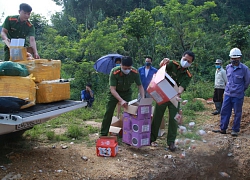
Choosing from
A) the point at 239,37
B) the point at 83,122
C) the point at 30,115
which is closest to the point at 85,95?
the point at 83,122

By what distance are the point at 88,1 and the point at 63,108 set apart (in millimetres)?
15353

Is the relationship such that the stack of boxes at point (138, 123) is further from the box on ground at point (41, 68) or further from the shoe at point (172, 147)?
the box on ground at point (41, 68)

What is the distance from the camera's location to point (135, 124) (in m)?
4.69

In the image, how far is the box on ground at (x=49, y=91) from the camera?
4.00 metres

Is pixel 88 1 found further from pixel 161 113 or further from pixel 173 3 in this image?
pixel 161 113

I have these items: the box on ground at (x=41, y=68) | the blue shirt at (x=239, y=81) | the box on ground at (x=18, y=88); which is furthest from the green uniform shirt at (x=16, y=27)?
the blue shirt at (x=239, y=81)

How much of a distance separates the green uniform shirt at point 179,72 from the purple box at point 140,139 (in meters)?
1.10

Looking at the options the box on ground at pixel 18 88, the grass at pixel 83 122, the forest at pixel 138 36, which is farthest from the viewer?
the forest at pixel 138 36

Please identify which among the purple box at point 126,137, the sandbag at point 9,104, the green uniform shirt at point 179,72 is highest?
the green uniform shirt at point 179,72

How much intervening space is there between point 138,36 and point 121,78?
20.8 feet

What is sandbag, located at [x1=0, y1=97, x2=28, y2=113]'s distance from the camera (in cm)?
336

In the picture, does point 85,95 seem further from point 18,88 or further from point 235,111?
point 18,88

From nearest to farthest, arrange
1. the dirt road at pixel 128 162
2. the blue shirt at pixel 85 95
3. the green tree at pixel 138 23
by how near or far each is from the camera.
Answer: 1. the dirt road at pixel 128 162
2. the blue shirt at pixel 85 95
3. the green tree at pixel 138 23

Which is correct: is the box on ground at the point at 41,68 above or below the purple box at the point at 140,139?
above
